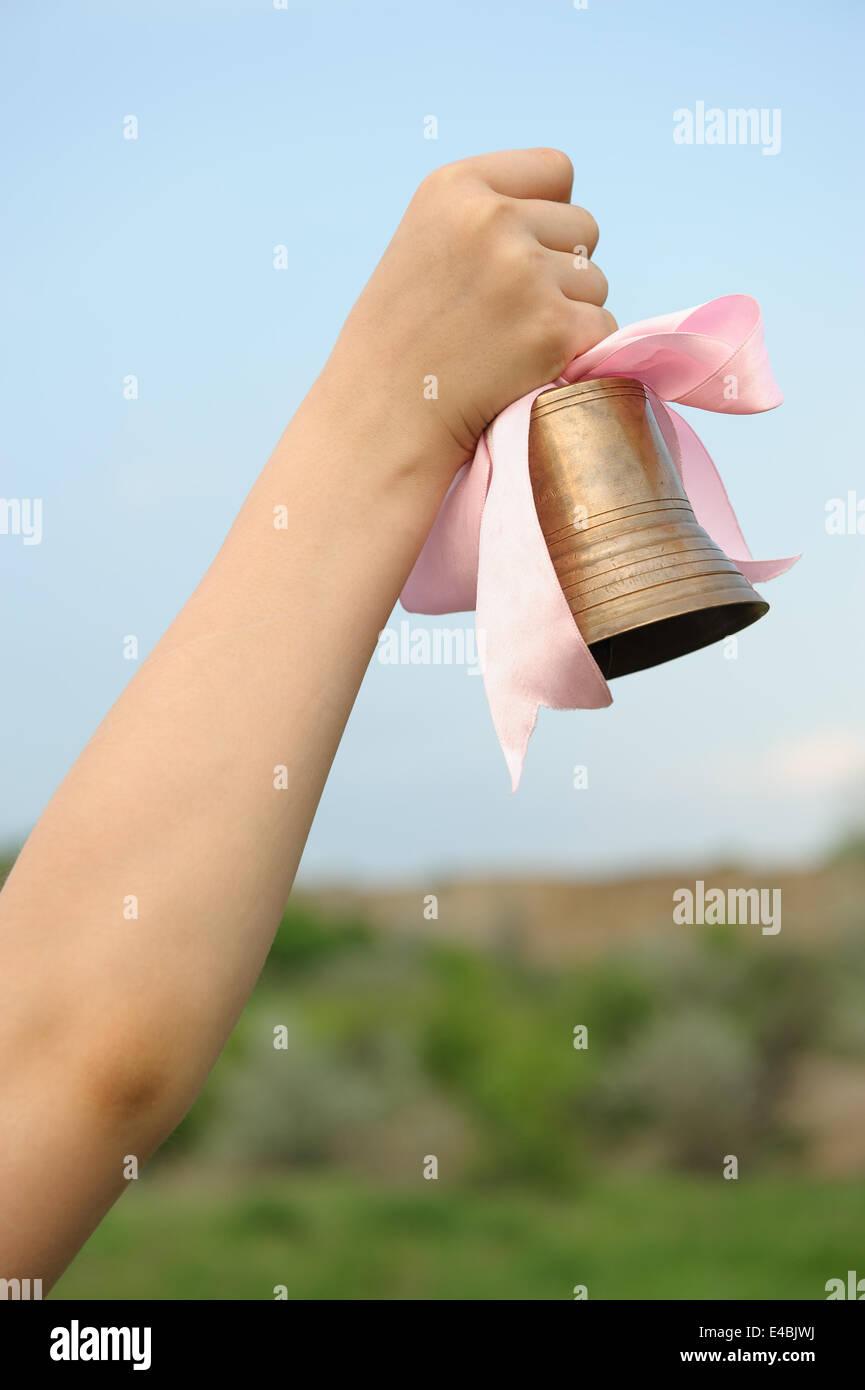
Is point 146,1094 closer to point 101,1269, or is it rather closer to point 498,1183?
point 101,1269

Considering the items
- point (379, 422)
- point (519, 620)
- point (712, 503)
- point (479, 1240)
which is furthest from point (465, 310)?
point (479, 1240)

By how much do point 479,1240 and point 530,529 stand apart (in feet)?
48.6

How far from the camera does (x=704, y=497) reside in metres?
1.11

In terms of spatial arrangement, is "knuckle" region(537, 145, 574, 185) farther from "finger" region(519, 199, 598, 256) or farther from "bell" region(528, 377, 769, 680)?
"bell" region(528, 377, 769, 680)

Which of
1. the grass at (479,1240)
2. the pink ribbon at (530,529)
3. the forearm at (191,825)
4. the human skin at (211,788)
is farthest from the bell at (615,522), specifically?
the grass at (479,1240)

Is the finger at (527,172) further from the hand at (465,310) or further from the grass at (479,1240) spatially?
the grass at (479,1240)

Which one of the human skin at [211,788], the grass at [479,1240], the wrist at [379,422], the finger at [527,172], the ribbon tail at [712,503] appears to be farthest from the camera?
the grass at [479,1240]

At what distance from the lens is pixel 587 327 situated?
2.97ft

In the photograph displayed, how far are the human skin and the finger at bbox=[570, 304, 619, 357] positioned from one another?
0.09 m

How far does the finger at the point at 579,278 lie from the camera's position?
0.89 metres

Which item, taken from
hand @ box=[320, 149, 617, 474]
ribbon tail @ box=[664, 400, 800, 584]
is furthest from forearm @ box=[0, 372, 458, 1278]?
ribbon tail @ box=[664, 400, 800, 584]

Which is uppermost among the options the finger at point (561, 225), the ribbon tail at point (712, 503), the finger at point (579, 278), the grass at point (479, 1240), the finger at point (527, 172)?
the finger at point (527, 172)

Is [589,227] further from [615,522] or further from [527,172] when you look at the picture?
[615,522]
